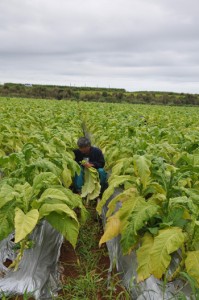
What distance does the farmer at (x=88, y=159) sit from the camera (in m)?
4.96

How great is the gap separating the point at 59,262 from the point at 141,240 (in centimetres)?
95

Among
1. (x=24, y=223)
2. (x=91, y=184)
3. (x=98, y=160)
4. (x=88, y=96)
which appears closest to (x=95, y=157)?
(x=98, y=160)

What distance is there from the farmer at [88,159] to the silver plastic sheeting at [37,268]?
1.62 m

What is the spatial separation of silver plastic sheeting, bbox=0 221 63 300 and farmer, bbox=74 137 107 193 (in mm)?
1622

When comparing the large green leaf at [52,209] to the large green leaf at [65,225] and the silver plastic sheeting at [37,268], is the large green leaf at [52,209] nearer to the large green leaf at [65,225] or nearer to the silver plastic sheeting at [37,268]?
the large green leaf at [65,225]

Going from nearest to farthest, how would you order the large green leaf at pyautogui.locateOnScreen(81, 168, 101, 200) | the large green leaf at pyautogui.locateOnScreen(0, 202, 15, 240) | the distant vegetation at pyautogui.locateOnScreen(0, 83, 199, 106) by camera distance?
the large green leaf at pyautogui.locateOnScreen(0, 202, 15, 240) → the large green leaf at pyautogui.locateOnScreen(81, 168, 101, 200) → the distant vegetation at pyautogui.locateOnScreen(0, 83, 199, 106)

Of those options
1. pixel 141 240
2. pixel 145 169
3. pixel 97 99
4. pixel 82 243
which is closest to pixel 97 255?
pixel 82 243

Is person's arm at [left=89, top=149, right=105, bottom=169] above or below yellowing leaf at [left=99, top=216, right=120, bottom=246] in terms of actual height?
below

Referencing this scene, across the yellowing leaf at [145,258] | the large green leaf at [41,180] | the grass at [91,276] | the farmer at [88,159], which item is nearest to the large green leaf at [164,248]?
the yellowing leaf at [145,258]

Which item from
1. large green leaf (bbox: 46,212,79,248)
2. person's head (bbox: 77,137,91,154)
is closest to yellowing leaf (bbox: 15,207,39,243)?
large green leaf (bbox: 46,212,79,248)

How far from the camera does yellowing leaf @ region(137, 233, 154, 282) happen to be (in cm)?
249

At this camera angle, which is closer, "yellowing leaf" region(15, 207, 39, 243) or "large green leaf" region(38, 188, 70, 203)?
"yellowing leaf" region(15, 207, 39, 243)

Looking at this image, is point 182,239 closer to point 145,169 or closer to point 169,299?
point 169,299

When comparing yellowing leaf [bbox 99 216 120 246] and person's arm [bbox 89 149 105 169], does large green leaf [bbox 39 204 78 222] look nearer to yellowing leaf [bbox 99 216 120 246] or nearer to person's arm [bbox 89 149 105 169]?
yellowing leaf [bbox 99 216 120 246]
